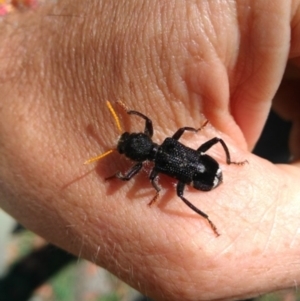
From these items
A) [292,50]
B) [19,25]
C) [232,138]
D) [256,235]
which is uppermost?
[19,25]

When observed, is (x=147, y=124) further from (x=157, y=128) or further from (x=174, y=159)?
(x=174, y=159)

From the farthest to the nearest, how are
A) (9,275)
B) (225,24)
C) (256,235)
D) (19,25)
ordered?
(9,275), (19,25), (256,235), (225,24)

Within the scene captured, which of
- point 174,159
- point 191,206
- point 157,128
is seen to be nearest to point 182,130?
point 157,128

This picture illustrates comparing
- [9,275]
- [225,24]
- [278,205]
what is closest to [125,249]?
[278,205]

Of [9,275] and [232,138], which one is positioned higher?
[232,138]

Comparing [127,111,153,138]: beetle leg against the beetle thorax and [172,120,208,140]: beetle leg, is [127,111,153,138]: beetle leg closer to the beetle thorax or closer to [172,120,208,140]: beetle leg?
the beetle thorax

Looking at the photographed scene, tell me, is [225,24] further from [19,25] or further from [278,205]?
[19,25]

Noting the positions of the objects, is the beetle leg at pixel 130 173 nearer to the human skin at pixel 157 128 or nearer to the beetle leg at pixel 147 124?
the human skin at pixel 157 128
